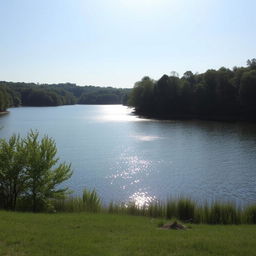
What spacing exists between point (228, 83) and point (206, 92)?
7.32 metres

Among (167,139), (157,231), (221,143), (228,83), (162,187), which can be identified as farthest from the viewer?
(228,83)

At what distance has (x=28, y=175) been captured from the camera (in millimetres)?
19219

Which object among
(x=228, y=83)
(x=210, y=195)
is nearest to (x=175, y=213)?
(x=210, y=195)

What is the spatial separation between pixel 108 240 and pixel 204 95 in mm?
96446

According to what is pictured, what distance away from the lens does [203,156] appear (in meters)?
41.9

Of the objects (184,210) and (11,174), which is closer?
(184,210)

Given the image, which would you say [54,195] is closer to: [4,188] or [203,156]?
[4,188]

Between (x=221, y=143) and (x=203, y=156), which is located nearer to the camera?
(x=203, y=156)

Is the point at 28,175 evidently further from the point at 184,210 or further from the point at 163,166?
the point at 163,166

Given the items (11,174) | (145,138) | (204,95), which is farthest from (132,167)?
(204,95)

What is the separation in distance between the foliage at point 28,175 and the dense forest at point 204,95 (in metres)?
77.9

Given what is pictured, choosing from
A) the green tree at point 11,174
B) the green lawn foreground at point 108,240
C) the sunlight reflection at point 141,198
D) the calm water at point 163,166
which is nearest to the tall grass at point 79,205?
the green tree at point 11,174

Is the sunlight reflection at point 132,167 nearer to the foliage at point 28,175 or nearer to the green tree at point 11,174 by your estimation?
the foliage at point 28,175

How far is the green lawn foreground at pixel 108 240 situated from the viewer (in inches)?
344
